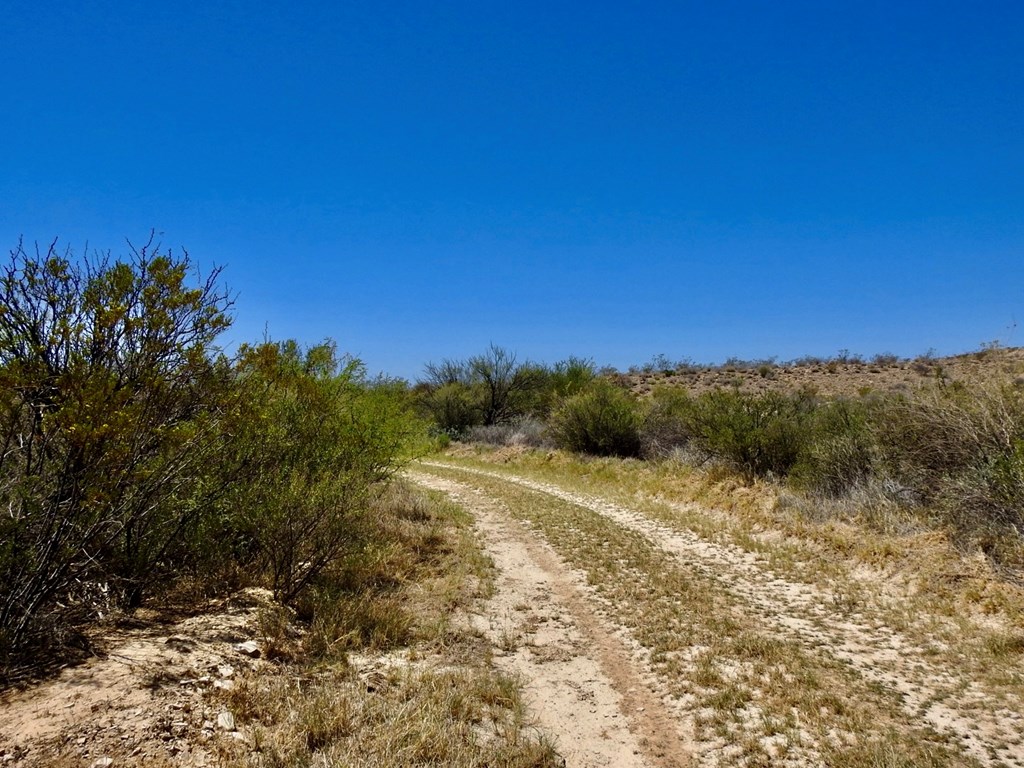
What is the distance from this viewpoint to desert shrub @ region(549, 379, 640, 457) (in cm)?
2252

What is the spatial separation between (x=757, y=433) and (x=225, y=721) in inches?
532

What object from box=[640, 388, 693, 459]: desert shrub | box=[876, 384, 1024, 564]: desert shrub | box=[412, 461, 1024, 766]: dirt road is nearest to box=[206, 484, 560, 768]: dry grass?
box=[412, 461, 1024, 766]: dirt road

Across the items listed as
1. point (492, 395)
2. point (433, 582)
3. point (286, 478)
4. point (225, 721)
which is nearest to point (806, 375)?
point (492, 395)

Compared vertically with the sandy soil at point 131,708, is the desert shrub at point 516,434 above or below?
above

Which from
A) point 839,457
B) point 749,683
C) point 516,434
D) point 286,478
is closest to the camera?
point 749,683

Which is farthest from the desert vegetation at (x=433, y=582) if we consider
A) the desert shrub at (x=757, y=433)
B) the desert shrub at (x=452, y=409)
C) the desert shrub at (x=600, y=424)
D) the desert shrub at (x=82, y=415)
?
the desert shrub at (x=452, y=409)

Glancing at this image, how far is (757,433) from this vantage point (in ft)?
46.6

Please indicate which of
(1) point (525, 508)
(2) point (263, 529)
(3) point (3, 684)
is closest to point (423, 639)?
(2) point (263, 529)

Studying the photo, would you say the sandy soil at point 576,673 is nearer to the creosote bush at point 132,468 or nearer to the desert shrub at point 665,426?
the creosote bush at point 132,468

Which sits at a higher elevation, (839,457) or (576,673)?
(839,457)

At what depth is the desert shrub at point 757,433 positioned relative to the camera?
14.0m

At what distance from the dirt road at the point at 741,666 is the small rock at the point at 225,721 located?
92.1 inches

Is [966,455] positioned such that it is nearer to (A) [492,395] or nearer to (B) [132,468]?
(B) [132,468]

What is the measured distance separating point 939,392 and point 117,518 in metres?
12.1
